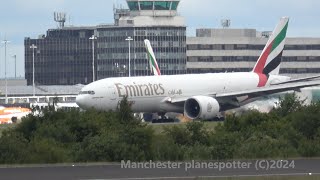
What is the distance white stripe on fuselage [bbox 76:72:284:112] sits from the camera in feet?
278

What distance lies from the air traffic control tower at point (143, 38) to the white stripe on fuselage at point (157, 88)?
93.0 m

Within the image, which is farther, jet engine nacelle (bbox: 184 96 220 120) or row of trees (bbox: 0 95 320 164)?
jet engine nacelle (bbox: 184 96 220 120)

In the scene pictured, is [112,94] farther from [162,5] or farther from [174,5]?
[174,5]

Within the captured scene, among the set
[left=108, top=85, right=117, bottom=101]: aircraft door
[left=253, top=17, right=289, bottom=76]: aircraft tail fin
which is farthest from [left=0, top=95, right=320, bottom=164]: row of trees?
[left=253, top=17, right=289, bottom=76]: aircraft tail fin

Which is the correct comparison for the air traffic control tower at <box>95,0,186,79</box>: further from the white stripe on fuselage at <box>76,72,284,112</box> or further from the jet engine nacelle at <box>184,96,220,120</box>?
the jet engine nacelle at <box>184,96,220,120</box>

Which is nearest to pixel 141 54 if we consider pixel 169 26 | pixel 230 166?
pixel 169 26

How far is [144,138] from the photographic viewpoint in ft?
167

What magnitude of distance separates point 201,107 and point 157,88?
3746 millimetres

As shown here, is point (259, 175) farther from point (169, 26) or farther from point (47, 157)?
point (169, 26)

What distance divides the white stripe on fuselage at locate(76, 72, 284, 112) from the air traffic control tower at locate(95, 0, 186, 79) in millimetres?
93033

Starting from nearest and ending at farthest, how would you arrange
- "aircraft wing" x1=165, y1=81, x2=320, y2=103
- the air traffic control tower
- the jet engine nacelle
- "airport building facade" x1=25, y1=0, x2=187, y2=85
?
the jet engine nacelle < "aircraft wing" x1=165, y1=81, x2=320, y2=103 < the air traffic control tower < "airport building facade" x1=25, y1=0, x2=187, y2=85

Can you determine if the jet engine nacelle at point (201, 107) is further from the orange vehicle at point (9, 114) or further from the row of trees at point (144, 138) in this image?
the orange vehicle at point (9, 114)

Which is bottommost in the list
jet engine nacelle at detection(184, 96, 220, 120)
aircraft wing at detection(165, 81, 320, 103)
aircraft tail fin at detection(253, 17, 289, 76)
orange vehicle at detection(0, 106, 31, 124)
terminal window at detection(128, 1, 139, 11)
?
orange vehicle at detection(0, 106, 31, 124)

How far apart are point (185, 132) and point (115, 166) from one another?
11.3 meters
